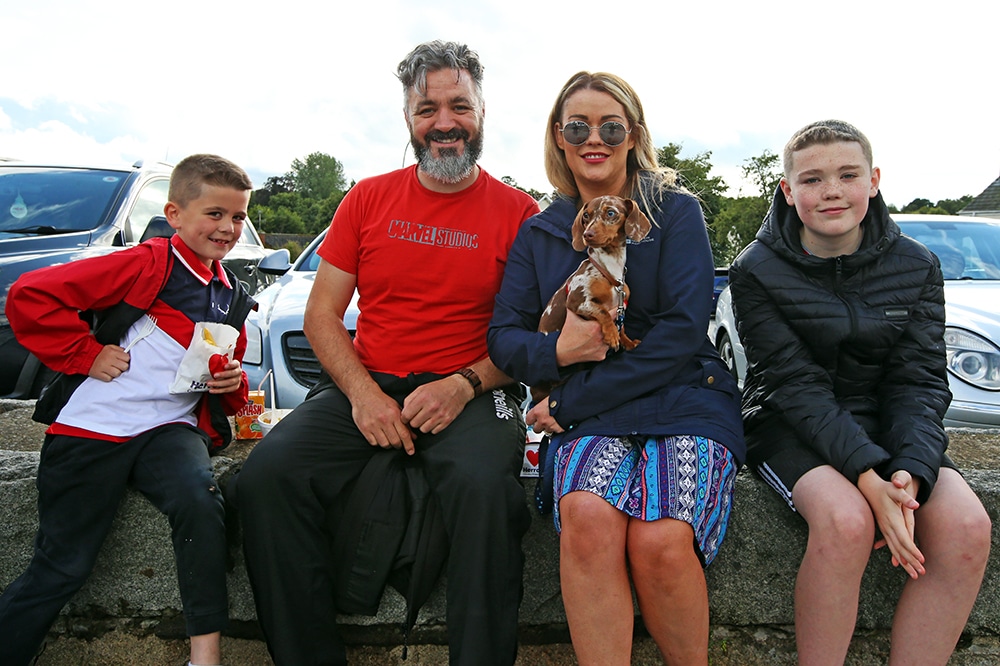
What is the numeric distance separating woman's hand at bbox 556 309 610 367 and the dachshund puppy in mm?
20

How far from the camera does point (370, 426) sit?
8.43ft

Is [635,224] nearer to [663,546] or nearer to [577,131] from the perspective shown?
[577,131]

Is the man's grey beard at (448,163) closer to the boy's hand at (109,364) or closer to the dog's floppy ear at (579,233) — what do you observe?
the dog's floppy ear at (579,233)

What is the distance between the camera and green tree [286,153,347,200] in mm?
104375

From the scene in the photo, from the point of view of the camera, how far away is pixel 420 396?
101 inches

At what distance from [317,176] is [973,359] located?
109 meters

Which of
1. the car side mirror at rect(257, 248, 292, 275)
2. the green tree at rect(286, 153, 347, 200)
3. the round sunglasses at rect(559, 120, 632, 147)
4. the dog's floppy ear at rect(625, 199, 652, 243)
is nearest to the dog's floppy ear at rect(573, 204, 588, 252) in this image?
the dog's floppy ear at rect(625, 199, 652, 243)

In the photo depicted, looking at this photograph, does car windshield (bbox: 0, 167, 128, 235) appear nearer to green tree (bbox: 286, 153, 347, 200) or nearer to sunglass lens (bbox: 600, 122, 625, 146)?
sunglass lens (bbox: 600, 122, 625, 146)

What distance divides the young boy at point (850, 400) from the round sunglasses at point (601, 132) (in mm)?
631

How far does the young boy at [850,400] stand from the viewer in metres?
2.14

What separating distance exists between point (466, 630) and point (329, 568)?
53cm

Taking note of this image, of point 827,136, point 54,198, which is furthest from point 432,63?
point 54,198

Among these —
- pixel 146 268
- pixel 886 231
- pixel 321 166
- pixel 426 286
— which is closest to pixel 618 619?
pixel 426 286

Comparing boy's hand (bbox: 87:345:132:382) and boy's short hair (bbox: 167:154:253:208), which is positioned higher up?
boy's short hair (bbox: 167:154:253:208)
